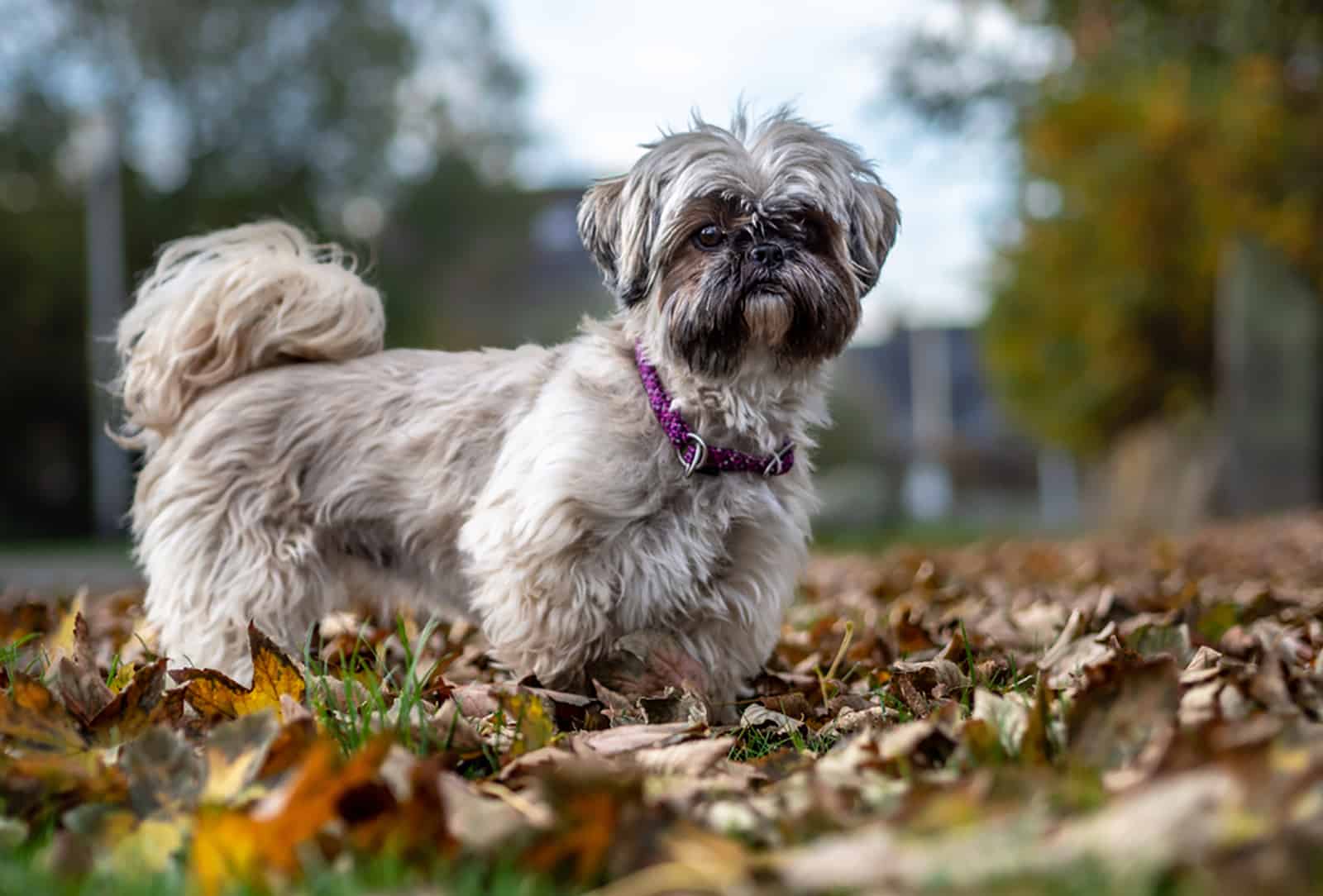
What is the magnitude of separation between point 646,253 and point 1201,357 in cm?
1503

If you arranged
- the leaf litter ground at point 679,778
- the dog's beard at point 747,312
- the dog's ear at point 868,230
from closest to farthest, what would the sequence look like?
1. the leaf litter ground at point 679,778
2. the dog's beard at point 747,312
3. the dog's ear at point 868,230

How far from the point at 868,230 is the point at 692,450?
0.86 metres

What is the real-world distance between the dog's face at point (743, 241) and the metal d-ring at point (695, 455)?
0.20 m

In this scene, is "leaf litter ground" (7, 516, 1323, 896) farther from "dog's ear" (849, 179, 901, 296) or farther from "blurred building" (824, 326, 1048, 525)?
"blurred building" (824, 326, 1048, 525)

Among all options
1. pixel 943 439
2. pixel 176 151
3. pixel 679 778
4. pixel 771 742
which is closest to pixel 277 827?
pixel 679 778

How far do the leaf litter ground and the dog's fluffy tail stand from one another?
42.1 inches

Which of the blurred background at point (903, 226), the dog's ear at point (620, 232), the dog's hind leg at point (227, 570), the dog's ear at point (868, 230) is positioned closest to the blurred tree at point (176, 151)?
the blurred background at point (903, 226)

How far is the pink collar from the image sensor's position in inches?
141

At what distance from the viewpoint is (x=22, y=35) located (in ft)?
77.2

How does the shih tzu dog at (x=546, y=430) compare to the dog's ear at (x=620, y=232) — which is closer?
the shih tzu dog at (x=546, y=430)

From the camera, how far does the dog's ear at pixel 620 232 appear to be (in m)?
3.71

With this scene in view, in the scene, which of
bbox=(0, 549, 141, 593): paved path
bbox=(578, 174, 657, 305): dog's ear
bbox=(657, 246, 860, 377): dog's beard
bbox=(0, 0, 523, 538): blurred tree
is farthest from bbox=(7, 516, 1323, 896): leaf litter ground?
bbox=(0, 0, 523, 538): blurred tree

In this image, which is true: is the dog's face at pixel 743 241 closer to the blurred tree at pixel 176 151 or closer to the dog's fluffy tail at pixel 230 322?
the dog's fluffy tail at pixel 230 322

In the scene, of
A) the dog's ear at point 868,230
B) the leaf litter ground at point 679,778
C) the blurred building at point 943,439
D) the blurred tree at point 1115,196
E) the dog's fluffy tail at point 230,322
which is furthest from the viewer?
the blurred building at point 943,439
